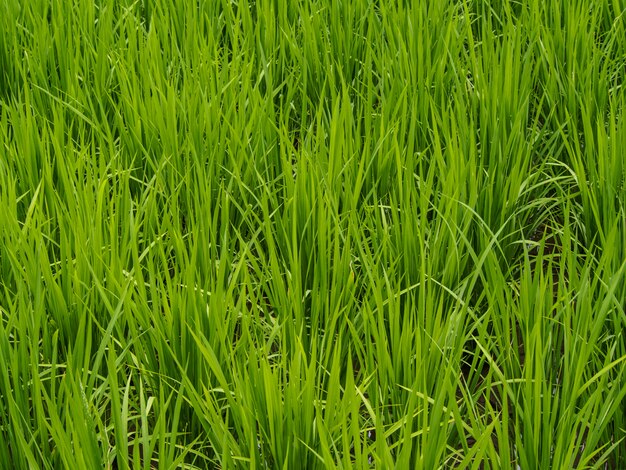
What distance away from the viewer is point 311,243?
164 centimetres

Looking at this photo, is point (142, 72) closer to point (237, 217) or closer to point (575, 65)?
point (237, 217)

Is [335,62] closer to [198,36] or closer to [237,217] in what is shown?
[198,36]

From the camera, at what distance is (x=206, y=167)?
6.30 ft

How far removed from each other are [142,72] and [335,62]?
448mm

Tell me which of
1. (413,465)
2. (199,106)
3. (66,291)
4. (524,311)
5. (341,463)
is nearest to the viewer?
(341,463)

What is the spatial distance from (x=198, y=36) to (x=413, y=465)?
1.36 metres

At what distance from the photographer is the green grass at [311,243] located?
1249 mm

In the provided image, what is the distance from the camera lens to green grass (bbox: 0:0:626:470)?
1.25 meters

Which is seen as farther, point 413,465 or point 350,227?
point 350,227

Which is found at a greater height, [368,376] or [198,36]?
[198,36]

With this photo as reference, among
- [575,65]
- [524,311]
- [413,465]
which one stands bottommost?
[413,465]

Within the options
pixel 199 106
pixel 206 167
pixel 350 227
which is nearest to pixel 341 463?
pixel 350 227

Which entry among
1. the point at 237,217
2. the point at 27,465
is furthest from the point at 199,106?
the point at 27,465

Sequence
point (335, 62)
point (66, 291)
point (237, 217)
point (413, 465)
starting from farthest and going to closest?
point (335, 62), point (237, 217), point (66, 291), point (413, 465)
